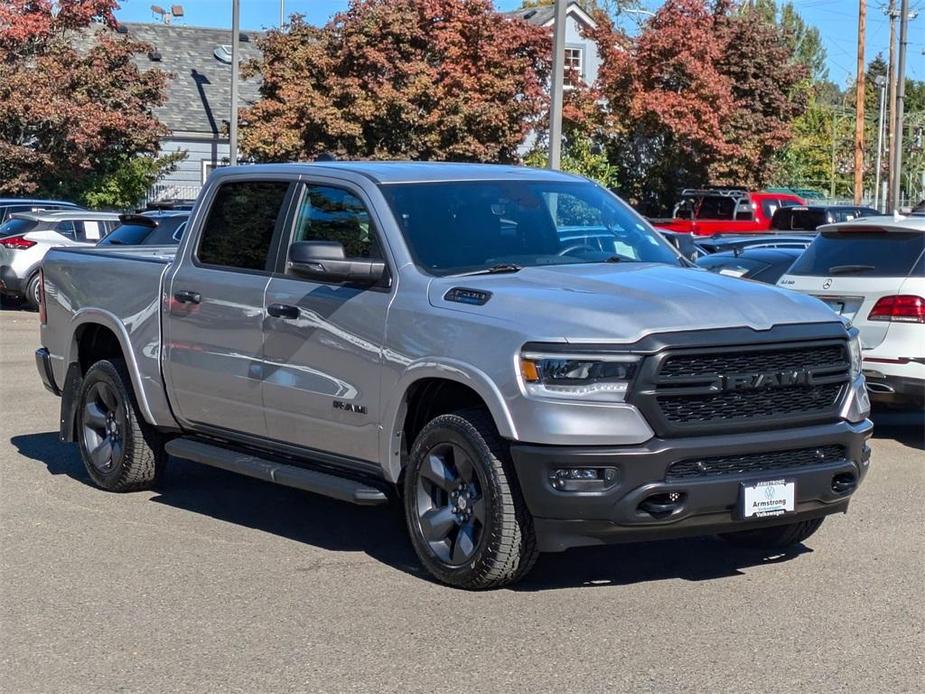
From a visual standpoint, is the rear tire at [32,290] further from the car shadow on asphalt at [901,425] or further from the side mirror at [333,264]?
the side mirror at [333,264]

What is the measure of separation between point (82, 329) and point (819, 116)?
61.2 metres

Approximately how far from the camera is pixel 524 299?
6.46 metres

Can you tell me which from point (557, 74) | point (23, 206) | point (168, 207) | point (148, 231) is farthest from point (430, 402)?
point (168, 207)

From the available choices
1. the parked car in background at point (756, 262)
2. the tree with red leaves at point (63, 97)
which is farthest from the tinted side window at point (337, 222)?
the tree with red leaves at point (63, 97)

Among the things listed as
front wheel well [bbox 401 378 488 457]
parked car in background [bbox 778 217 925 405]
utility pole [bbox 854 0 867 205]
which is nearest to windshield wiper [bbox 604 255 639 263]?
front wheel well [bbox 401 378 488 457]

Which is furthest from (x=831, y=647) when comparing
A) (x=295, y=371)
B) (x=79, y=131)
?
(x=79, y=131)

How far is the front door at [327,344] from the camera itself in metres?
7.01

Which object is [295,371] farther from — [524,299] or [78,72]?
[78,72]

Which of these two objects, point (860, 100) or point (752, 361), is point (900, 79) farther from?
point (752, 361)

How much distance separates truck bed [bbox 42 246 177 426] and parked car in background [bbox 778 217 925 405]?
16.3ft

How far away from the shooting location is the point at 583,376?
612 centimetres

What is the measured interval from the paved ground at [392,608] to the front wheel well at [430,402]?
692mm

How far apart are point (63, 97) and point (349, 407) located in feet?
106

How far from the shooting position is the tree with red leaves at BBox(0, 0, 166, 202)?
120 feet
